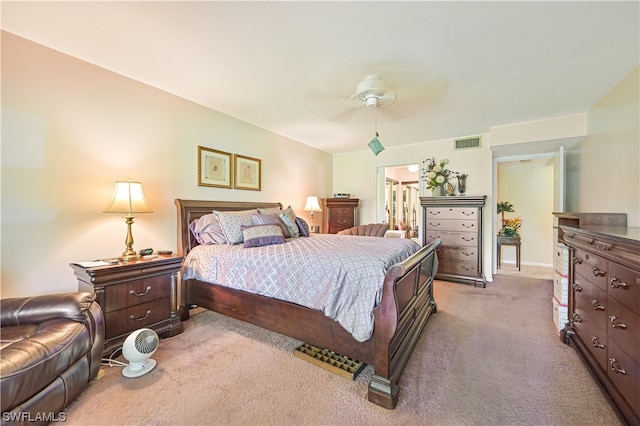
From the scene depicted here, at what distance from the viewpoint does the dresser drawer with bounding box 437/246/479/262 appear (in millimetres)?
4051

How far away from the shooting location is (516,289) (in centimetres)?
378

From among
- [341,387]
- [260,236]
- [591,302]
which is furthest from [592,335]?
[260,236]

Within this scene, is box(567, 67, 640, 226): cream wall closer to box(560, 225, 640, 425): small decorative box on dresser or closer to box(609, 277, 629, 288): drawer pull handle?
box(560, 225, 640, 425): small decorative box on dresser

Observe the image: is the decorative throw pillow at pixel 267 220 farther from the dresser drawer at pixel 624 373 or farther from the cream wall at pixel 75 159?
the dresser drawer at pixel 624 373

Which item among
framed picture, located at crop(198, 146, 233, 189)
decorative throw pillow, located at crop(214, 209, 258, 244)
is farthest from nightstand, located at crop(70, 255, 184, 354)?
framed picture, located at crop(198, 146, 233, 189)

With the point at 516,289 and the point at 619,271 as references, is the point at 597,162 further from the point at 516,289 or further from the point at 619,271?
the point at 619,271

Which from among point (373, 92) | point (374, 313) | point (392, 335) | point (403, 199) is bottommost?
point (392, 335)

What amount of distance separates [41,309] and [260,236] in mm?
1562

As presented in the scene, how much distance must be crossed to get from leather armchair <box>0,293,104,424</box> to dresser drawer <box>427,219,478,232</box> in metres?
4.31

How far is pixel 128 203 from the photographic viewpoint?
220cm

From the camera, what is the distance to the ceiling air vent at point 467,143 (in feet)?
14.1

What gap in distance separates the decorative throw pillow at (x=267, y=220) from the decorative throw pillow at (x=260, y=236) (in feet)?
0.72

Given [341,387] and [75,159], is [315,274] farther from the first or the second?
[75,159]
